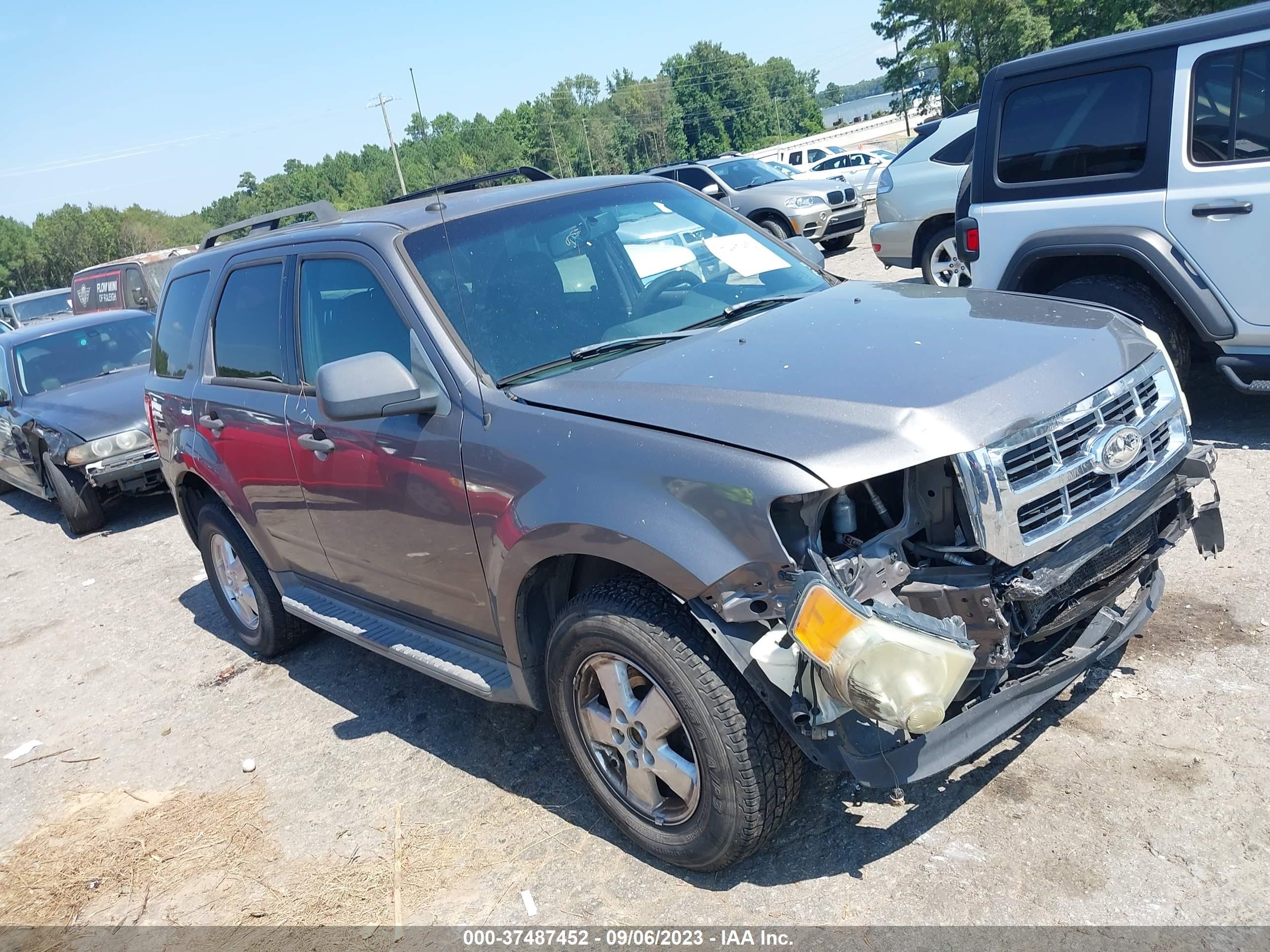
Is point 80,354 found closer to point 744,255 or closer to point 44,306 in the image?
point 744,255

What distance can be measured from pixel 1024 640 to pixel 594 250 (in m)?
2.11

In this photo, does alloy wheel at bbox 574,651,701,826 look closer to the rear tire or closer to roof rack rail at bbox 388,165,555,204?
roof rack rail at bbox 388,165,555,204

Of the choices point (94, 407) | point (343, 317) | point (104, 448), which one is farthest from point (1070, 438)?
point (94, 407)

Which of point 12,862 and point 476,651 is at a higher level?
point 476,651

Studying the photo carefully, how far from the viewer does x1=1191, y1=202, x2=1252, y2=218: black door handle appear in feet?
16.2

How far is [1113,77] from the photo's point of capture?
5406mm

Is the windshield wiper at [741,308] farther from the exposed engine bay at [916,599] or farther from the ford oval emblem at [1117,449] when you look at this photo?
the ford oval emblem at [1117,449]

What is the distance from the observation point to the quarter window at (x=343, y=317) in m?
3.56

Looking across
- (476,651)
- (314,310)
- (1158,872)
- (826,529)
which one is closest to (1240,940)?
(1158,872)

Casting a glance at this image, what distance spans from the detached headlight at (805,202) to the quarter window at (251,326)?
11.9 meters

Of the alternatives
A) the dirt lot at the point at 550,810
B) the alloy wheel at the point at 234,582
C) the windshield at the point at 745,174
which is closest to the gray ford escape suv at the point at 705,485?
the dirt lot at the point at 550,810

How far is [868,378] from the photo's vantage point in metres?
2.70

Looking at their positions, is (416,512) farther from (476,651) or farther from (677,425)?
(677,425)

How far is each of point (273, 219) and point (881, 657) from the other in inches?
162
